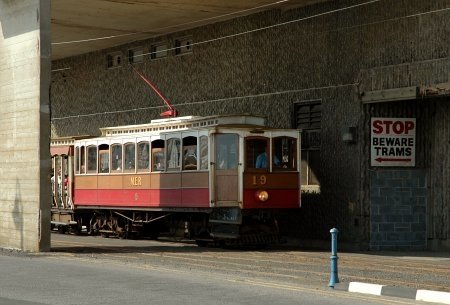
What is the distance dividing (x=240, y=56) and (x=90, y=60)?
10585 millimetres

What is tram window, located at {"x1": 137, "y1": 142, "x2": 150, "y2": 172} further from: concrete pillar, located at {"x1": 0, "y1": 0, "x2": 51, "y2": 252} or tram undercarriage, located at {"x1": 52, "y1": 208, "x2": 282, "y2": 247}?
concrete pillar, located at {"x1": 0, "y1": 0, "x2": 51, "y2": 252}

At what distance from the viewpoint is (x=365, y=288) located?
14.4 meters

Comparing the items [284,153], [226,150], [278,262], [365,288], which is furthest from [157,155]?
[365,288]

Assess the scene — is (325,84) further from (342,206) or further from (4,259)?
(4,259)

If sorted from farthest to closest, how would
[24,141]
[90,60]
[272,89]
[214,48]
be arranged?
1. [90,60]
2. [214,48]
3. [272,89]
4. [24,141]

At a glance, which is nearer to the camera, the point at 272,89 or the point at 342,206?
the point at 342,206

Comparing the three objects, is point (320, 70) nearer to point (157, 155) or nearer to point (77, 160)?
point (157, 155)

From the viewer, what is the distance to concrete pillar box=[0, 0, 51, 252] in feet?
75.0

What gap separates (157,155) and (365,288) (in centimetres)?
1284

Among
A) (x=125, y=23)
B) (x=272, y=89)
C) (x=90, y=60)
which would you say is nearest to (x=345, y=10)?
(x=272, y=89)

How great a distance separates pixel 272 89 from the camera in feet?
92.3

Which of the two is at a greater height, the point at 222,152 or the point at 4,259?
the point at 222,152

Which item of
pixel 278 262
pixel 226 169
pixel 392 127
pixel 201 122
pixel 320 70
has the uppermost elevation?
pixel 320 70

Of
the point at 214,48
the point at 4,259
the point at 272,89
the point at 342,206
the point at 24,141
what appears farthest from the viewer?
the point at 214,48
